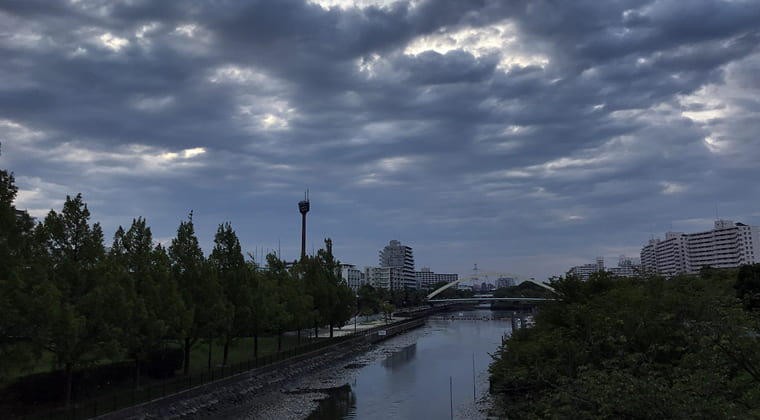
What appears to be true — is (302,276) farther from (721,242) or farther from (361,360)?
(721,242)

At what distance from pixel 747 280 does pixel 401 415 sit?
5149 centimetres

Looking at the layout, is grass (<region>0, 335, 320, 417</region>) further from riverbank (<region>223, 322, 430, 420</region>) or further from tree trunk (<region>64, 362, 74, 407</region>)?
riverbank (<region>223, 322, 430, 420</region>)

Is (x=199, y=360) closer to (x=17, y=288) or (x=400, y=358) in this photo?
(x=17, y=288)

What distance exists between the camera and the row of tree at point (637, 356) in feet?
43.9

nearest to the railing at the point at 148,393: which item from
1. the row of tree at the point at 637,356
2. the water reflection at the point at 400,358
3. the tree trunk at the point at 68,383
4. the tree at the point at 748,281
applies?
the tree trunk at the point at 68,383

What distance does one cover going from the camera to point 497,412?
30.6 m

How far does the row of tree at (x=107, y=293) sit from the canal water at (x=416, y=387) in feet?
37.0

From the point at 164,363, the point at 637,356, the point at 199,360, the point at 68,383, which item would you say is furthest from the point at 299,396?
the point at 637,356

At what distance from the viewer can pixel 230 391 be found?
132 feet

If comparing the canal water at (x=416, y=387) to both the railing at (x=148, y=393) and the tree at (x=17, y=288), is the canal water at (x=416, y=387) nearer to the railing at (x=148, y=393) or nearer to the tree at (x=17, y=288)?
the railing at (x=148, y=393)

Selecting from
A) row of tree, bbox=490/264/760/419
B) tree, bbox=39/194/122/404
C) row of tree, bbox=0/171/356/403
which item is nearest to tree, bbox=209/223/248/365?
row of tree, bbox=0/171/356/403

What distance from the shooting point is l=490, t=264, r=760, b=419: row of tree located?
13.4m

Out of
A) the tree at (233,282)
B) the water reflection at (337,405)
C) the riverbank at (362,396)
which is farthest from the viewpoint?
the tree at (233,282)

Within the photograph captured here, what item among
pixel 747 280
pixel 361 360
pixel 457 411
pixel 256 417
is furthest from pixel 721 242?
pixel 256 417
